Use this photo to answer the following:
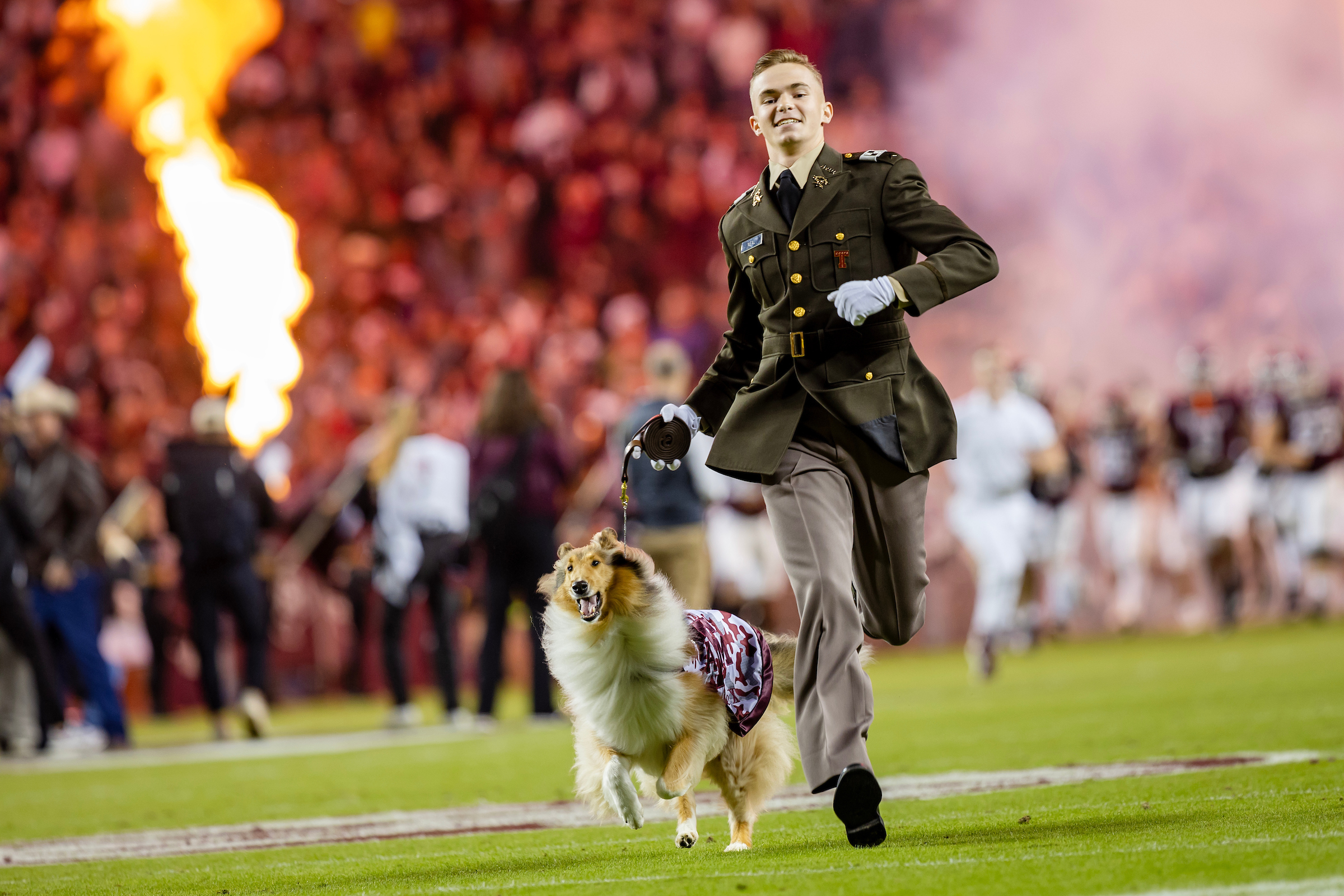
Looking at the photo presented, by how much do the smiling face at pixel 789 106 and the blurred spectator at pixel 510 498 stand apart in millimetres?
7252

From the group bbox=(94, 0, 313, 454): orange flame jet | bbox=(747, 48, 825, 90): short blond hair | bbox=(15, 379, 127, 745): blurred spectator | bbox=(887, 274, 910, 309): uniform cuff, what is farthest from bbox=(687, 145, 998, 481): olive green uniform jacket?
bbox=(94, 0, 313, 454): orange flame jet

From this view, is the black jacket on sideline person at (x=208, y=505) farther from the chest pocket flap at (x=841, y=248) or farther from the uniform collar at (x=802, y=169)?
the chest pocket flap at (x=841, y=248)

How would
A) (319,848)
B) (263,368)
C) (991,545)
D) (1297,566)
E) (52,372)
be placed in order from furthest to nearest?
(52,372), (263,368), (1297,566), (991,545), (319,848)

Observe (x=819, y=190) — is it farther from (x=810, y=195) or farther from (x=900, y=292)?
(x=900, y=292)

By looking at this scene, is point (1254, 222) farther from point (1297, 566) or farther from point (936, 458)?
point (936, 458)

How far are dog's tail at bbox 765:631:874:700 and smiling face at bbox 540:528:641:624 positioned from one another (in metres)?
0.55

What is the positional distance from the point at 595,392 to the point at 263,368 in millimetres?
3803

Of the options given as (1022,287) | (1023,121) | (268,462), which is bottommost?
(268,462)

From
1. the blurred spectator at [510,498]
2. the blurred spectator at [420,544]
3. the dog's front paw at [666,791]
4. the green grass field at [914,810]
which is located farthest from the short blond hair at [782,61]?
the blurred spectator at [420,544]

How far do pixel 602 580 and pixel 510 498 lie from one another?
697 centimetres

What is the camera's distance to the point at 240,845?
6.51 meters

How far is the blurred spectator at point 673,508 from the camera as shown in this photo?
10.7 m

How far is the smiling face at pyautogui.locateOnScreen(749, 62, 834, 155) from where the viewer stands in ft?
16.7

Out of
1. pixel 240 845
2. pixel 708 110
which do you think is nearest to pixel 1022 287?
pixel 708 110
